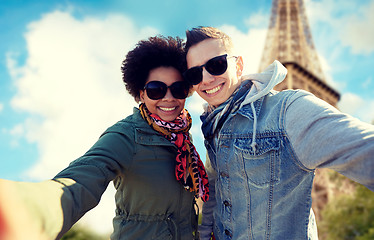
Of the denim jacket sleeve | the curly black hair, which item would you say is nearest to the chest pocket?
the denim jacket sleeve

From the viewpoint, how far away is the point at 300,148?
1428 millimetres

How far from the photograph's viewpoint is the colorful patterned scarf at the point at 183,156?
2.04m

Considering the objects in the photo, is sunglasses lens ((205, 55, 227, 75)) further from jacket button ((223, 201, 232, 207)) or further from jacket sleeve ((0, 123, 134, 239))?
jacket button ((223, 201, 232, 207))

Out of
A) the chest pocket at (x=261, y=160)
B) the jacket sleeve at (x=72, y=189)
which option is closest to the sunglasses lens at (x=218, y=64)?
the chest pocket at (x=261, y=160)

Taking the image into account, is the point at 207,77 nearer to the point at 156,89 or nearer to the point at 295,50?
the point at 156,89

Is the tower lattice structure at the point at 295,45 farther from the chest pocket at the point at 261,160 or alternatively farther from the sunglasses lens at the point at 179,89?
the chest pocket at the point at 261,160

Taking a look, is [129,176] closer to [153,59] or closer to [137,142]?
[137,142]

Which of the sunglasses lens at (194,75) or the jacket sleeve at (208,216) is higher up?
→ the sunglasses lens at (194,75)

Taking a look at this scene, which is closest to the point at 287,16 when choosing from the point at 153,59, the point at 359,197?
the point at 359,197

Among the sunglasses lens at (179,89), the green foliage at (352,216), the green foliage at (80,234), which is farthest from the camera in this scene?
the green foliage at (80,234)

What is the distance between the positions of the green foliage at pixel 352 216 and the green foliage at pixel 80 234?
1199cm

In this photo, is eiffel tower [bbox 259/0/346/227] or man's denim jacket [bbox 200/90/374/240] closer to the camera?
man's denim jacket [bbox 200/90/374/240]

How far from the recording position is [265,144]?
1611 millimetres

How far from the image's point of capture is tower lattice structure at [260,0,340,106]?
25406mm
